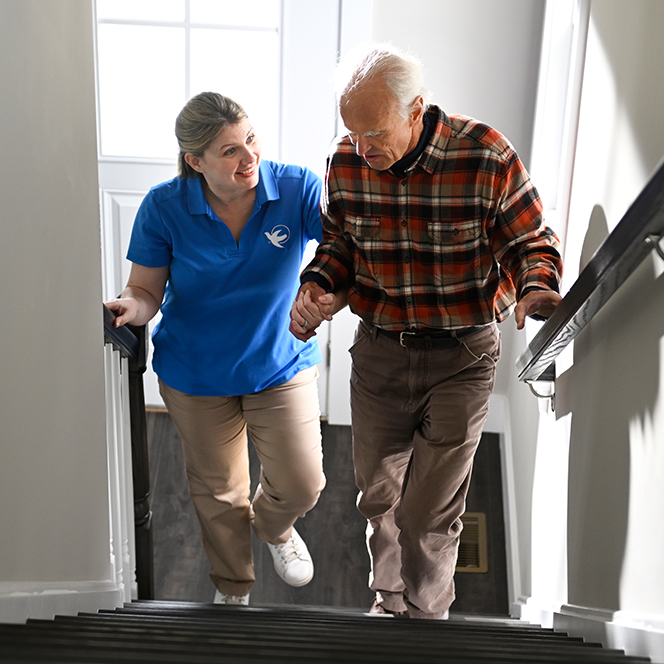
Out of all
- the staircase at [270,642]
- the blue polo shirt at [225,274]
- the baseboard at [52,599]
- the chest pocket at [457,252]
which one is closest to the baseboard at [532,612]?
the staircase at [270,642]

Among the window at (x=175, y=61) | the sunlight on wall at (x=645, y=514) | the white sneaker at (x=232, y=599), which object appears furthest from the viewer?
the window at (x=175, y=61)

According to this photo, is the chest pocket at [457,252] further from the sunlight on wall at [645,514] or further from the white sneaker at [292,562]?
the white sneaker at [292,562]

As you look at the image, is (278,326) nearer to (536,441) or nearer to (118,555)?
(118,555)

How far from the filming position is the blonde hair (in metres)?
1.98

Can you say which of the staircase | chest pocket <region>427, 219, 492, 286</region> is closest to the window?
chest pocket <region>427, 219, 492, 286</region>

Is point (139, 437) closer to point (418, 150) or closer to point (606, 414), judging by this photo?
point (418, 150)

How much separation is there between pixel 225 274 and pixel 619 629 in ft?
4.44

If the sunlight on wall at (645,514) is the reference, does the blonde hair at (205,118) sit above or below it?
above

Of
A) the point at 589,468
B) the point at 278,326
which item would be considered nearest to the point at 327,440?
the point at 278,326

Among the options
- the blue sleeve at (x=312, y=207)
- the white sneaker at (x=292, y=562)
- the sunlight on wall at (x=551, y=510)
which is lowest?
the white sneaker at (x=292, y=562)

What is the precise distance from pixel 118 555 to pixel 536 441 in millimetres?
1346

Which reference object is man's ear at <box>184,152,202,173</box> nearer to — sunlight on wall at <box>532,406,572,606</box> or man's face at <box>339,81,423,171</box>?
man's face at <box>339,81,423,171</box>

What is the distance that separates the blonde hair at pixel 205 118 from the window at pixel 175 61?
116 cm

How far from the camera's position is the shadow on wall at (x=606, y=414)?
4.08 feet
